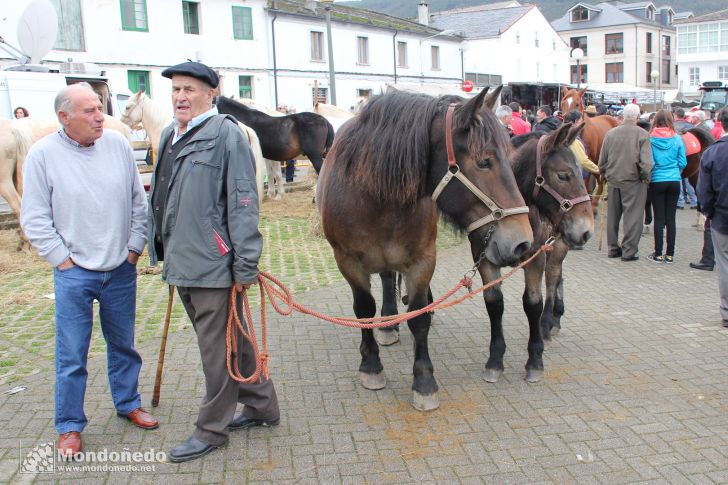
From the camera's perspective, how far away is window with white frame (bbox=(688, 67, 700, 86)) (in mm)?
63531

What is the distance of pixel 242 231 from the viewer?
326 cm

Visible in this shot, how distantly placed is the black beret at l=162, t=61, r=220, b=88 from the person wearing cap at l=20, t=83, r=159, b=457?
51 cm

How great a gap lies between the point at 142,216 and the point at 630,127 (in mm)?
7300

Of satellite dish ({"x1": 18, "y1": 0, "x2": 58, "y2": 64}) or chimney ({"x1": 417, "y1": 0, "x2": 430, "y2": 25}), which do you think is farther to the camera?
chimney ({"x1": 417, "y1": 0, "x2": 430, "y2": 25})

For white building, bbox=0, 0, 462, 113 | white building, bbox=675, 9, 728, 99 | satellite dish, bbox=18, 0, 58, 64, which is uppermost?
white building, bbox=675, 9, 728, 99

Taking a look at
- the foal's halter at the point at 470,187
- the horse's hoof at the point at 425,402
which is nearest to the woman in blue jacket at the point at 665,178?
the horse's hoof at the point at 425,402

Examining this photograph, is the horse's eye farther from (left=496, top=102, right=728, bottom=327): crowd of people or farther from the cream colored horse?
the cream colored horse

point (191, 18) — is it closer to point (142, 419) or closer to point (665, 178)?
point (665, 178)

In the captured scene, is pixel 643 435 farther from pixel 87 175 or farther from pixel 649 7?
pixel 649 7

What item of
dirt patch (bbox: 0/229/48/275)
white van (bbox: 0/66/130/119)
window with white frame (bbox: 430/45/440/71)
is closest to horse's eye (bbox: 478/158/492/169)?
dirt patch (bbox: 0/229/48/275)

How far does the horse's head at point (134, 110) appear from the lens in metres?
11.8

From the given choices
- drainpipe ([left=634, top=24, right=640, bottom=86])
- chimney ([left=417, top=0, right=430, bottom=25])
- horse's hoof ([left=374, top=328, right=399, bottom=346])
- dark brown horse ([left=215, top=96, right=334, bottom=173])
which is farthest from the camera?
drainpipe ([left=634, top=24, right=640, bottom=86])

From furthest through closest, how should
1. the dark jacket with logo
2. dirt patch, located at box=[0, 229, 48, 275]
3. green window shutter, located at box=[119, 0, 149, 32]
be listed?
1. green window shutter, located at box=[119, 0, 149, 32]
2. dirt patch, located at box=[0, 229, 48, 275]
3. the dark jacket with logo

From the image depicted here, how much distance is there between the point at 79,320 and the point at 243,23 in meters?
28.3
